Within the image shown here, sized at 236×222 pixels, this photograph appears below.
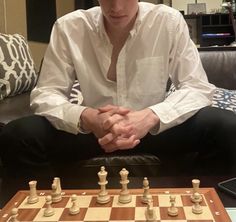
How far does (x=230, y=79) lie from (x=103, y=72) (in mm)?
876

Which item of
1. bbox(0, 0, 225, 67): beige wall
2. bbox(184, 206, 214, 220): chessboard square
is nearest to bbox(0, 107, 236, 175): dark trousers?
bbox(184, 206, 214, 220): chessboard square

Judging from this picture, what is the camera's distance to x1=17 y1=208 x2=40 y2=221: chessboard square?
0.81 metres

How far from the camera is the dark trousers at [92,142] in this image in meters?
1.24

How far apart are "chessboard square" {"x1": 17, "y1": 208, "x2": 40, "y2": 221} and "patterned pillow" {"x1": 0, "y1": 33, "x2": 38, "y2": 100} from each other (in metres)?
1.34

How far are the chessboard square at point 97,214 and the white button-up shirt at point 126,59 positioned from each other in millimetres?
654

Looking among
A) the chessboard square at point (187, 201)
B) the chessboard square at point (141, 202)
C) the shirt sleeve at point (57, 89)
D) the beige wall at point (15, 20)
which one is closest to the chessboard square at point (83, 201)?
the chessboard square at point (141, 202)

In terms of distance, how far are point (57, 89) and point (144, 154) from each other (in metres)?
0.41

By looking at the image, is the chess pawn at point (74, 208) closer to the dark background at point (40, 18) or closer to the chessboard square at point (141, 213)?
the chessboard square at point (141, 213)

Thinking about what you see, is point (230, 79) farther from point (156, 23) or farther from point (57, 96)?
point (57, 96)

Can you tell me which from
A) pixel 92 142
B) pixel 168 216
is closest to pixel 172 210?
pixel 168 216

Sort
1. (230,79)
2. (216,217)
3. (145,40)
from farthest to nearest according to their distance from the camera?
(230,79) → (145,40) → (216,217)

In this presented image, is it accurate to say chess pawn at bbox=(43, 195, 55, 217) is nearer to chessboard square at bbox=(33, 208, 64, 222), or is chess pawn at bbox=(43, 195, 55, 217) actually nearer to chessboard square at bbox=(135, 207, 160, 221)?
chessboard square at bbox=(33, 208, 64, 222)

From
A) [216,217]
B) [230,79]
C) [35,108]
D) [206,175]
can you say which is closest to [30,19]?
[230,79]

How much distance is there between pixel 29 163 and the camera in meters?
1.31
